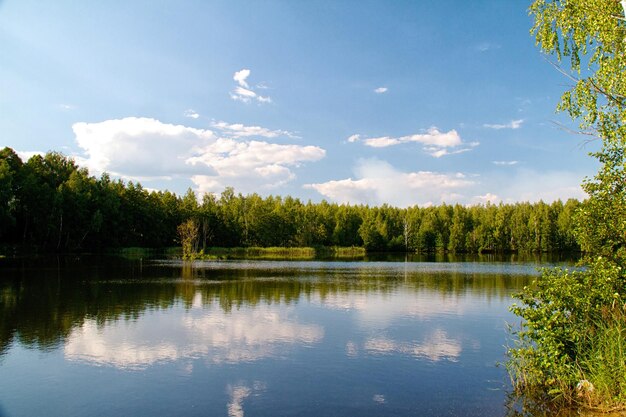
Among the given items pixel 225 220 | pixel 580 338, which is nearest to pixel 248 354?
pixel 580 338

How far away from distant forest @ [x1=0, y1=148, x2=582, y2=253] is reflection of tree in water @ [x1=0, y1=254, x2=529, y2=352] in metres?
40.7

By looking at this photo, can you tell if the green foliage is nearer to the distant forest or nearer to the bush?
the bush

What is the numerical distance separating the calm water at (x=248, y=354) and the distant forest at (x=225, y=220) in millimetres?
56381

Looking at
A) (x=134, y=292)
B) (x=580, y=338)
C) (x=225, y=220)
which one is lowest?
(x=134, y=292)

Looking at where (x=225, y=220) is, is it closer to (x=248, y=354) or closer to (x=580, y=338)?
(x=248, y=354)

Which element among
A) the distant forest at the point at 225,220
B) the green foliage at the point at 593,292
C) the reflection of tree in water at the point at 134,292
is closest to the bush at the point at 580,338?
the green foliage at the point at 593,292

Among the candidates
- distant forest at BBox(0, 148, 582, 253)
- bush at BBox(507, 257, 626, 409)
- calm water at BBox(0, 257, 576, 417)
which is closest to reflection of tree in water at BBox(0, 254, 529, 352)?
calm water at BBox(0, 257, 576, 417)

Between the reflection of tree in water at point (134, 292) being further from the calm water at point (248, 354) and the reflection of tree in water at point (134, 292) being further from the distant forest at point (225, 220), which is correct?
the distant forest at point (225, 220)

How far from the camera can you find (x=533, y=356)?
40.6 feet

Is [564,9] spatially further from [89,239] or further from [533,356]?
[89,239]

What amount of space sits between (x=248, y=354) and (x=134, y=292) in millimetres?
18220

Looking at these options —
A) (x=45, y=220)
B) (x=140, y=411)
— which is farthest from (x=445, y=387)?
(x=45, y=220)

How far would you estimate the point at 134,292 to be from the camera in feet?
104

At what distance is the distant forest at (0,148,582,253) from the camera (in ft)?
261
